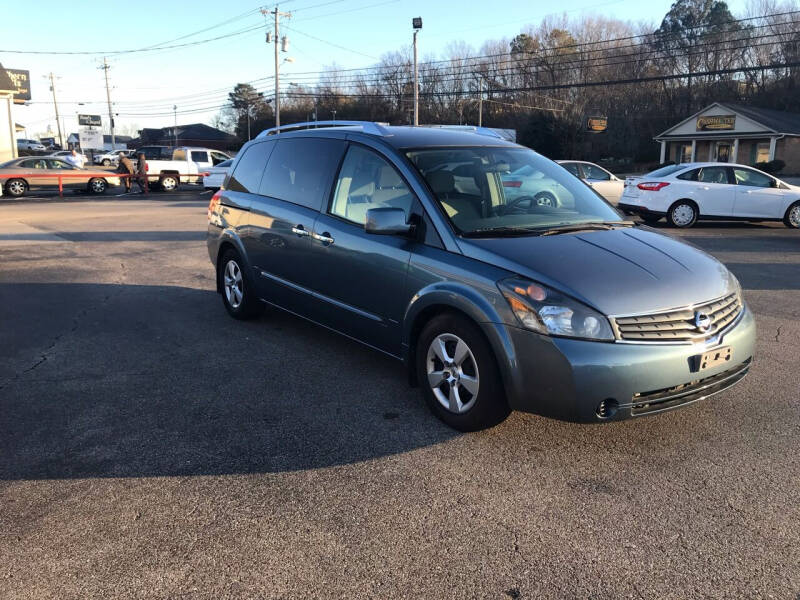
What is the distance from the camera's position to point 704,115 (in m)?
48.2

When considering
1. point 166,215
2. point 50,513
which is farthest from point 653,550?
point 166,215

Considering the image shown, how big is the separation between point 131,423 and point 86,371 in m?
1.30

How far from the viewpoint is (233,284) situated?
655cm

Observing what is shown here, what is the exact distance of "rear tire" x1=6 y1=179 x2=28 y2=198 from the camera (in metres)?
24.2

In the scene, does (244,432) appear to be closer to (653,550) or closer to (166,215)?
(653,550)

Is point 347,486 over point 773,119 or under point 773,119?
under

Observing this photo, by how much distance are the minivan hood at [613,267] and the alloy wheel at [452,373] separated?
55 centimetres

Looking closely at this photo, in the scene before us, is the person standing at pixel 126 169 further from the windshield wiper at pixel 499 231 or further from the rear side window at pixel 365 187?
the windshield wiper at pixel 499 231

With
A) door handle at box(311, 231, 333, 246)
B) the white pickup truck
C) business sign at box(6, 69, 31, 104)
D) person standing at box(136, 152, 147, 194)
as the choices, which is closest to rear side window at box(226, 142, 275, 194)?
door handle at box(311, 231, 333, 246)

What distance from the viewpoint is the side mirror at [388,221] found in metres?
4.07

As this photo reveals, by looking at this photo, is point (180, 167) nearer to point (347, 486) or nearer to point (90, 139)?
point (347, 486)

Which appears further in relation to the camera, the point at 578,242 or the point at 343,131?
the point at 343,131

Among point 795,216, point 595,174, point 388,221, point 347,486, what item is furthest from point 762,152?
point 347,486

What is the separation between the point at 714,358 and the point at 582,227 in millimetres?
1221
